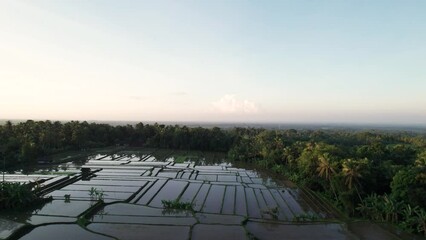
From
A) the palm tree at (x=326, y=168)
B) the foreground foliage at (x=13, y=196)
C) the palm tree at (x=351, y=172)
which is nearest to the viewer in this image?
the foreground foliage at (x=13, y=196)

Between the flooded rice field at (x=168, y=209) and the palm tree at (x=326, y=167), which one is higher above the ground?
the palm tree at (x=326, y=167)

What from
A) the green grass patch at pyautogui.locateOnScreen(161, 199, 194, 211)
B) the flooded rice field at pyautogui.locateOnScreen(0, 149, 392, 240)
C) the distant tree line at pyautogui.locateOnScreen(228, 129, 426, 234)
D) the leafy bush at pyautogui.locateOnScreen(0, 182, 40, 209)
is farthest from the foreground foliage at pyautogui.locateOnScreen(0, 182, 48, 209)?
the distant tree line at pyautogui.locateOnScreen(228, 129, 426, 234)

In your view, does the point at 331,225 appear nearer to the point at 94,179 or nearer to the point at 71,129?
the point at 94,179

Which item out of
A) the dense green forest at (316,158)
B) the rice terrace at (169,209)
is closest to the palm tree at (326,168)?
the dense green forest at (316,158)

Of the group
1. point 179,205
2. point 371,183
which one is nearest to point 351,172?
point 371,183

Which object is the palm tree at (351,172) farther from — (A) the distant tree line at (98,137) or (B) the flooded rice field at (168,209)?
(A) the distant tree line at (98,137)

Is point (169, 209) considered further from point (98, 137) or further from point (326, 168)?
point (98, 137)
